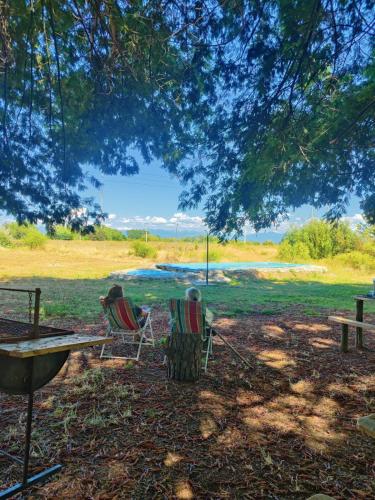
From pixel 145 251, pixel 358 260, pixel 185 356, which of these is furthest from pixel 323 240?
pixel 185 356

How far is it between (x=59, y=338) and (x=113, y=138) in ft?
20.0

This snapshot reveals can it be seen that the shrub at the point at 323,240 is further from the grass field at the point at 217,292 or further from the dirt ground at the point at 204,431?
the dirt ground at the point at 204,431

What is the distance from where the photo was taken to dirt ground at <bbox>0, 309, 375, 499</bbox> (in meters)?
2.12

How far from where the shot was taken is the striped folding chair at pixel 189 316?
14.3 ft

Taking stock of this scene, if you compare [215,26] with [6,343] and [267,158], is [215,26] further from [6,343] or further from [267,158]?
[6,343]

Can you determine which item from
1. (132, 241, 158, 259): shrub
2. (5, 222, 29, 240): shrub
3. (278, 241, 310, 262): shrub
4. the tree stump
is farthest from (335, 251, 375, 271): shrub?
(5, 222, 29, 240): shrub

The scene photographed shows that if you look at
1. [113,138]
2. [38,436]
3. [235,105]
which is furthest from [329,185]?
[38,436]

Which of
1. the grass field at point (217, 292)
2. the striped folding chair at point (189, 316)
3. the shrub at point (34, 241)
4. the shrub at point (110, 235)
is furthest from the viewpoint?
the shrub at point (110, 235)

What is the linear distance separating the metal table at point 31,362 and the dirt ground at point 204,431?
0.12 m

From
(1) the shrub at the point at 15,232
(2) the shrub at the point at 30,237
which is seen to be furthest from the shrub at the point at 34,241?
(1) the shrub at the point at 15,232

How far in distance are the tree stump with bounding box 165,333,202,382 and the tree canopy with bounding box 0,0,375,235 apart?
277 centimetres

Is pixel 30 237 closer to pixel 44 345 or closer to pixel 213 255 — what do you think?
pixel 213 255

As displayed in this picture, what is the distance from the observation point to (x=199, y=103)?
250 inches

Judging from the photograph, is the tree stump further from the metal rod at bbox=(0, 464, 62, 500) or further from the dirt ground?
the metal rod at bbox=(0, 464, 62, 500)
